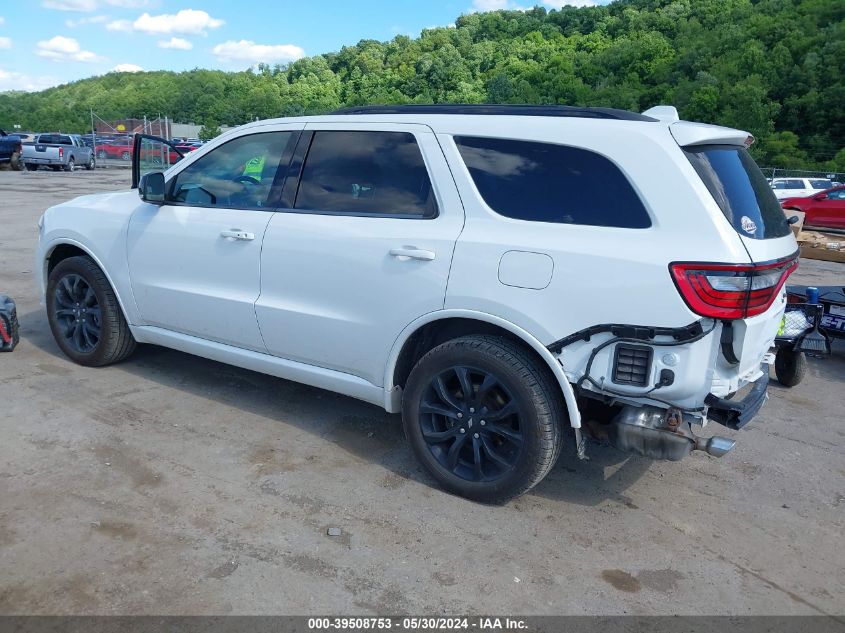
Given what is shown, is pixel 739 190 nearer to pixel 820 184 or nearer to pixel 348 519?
pixel 348 519

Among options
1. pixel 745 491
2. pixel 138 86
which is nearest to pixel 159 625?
pixel 745 491

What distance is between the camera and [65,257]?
5.28 metres

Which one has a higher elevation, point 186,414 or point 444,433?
point 444,433

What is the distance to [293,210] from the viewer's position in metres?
3.99

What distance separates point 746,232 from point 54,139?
112 ft

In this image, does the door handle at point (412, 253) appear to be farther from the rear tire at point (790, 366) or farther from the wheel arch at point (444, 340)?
the rear tire at point (790, 366)

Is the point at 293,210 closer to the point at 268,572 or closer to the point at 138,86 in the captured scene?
the point at 268,572

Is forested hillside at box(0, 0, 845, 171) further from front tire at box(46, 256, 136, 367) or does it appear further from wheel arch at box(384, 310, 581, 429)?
wheel arch at box(384, 310, 581, 429)

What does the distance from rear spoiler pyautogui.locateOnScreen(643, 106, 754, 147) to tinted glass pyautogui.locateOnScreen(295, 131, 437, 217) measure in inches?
47.0

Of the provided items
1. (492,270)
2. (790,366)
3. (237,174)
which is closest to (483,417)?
(492,270)

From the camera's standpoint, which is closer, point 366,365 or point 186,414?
point 366,365

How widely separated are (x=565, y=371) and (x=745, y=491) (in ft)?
4.74

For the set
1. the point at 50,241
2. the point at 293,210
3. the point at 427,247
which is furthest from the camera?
the point at 50,241

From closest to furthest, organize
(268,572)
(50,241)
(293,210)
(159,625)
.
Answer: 1. (159,625)
2. (268,572)
3. (293,210)
4. (50,241)
